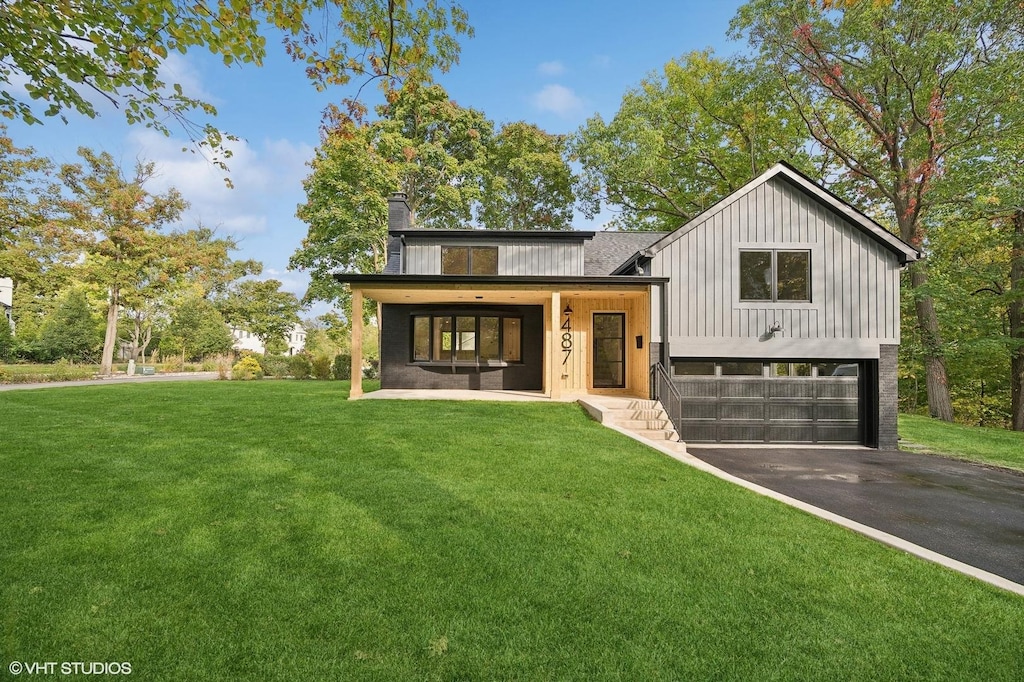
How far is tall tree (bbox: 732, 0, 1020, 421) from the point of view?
14.4 meters

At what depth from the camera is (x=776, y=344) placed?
10859mm

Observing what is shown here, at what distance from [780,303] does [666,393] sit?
3.73 metres

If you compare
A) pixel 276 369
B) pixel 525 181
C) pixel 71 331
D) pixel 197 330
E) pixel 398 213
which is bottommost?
pixel 276 369

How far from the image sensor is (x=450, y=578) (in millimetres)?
3346

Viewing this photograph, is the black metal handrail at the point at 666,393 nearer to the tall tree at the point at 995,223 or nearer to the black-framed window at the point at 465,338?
the black-framed window at the point at 465,338

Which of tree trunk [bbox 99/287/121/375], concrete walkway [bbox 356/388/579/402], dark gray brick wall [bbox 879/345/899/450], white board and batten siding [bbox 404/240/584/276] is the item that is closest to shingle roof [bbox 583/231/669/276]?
white board and batten siding [bbox 404/240/584/276]

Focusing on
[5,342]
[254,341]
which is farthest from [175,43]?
[254,341]

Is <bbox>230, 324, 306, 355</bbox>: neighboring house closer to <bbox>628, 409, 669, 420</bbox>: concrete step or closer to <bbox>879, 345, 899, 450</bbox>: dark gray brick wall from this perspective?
<bbox>628, 409, 669, 420</bbox>: concrete step

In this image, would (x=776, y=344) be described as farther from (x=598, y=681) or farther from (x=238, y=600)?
(x=238, y=600)

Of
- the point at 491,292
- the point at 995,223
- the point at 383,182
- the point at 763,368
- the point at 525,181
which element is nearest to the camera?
the point at 763,368

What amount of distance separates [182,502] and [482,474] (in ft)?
10.7

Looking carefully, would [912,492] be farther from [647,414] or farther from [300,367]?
[300,367]

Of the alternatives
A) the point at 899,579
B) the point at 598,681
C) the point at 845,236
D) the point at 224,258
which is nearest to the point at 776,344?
the point at 845,236

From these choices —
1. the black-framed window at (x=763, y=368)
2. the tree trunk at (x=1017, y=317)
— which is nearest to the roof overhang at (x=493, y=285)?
the black-framed window at (x=763, y=368)
